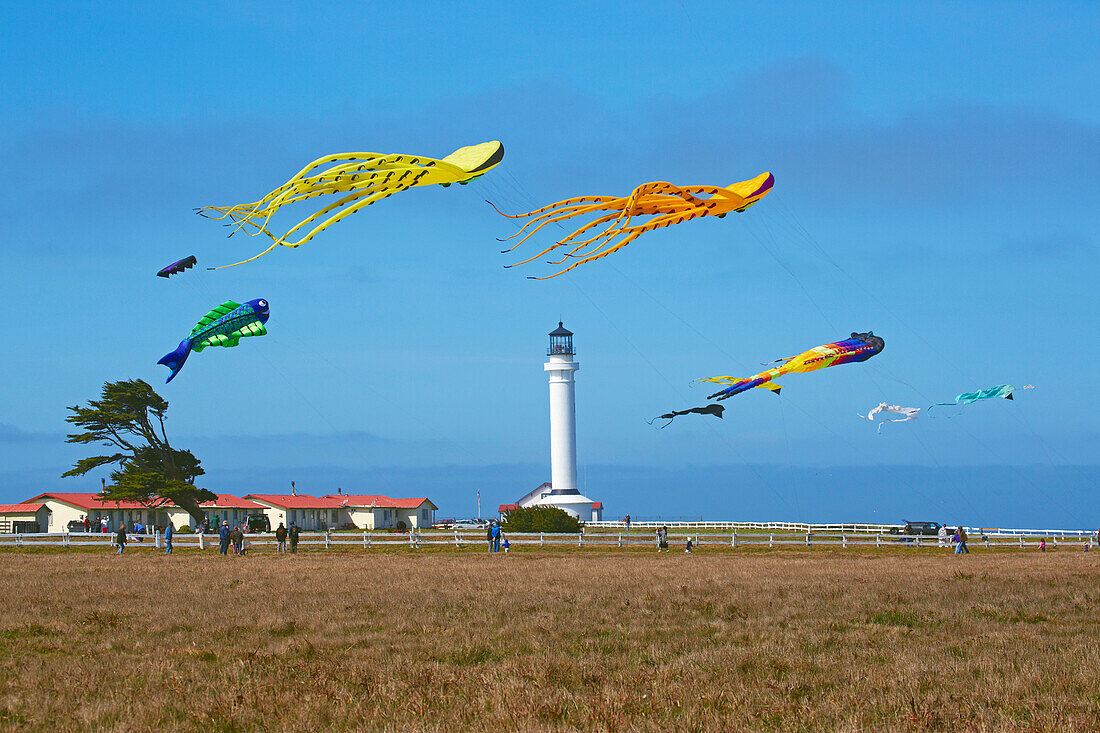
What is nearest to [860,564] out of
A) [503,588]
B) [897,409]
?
[897,409]

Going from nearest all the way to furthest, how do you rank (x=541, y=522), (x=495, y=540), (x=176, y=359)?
(x=176, y=359) → (x=495, y=540) → (x=541, y=522)

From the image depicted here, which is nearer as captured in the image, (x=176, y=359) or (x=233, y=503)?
(x=176, y=359)

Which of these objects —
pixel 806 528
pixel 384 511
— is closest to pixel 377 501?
pixel 384 511

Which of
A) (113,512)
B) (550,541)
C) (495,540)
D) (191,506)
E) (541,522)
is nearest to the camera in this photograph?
(495,540)

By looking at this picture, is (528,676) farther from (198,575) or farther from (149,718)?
(198,575)

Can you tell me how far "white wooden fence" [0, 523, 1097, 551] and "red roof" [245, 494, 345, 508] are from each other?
25.8 metres

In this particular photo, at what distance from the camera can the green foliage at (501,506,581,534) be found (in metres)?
62.0

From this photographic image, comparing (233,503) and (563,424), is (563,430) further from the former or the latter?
(233,503)

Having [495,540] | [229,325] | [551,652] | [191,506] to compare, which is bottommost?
[551,652]

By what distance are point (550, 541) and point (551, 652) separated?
35.2 m

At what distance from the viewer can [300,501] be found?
272 feet

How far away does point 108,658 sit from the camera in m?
15.5

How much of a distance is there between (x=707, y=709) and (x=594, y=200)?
17412 mm

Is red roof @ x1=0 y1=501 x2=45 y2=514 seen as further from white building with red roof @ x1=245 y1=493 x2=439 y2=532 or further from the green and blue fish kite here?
the green and blue fish kite
